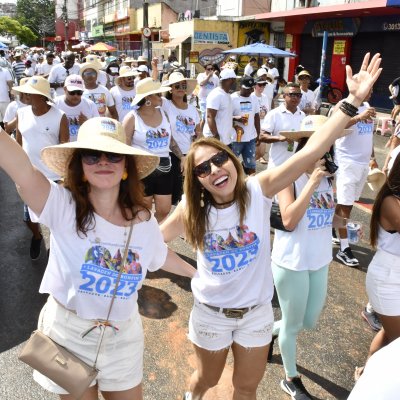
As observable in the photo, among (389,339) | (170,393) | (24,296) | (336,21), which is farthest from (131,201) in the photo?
(336,21)

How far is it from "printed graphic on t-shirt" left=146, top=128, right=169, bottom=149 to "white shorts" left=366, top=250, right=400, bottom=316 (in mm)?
2830

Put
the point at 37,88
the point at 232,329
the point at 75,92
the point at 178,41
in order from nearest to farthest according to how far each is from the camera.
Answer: the point at 232,329, the point at 37,88, the point at 75,92, the point at 178,41

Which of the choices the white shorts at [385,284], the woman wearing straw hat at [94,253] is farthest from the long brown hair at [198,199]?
the white shorts at [385,284]

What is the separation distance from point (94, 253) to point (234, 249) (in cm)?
76

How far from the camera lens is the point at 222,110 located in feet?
22.3

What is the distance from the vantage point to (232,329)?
2418 millimetres

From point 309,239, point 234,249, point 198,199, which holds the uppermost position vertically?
point 198,199

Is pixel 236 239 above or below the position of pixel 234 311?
above

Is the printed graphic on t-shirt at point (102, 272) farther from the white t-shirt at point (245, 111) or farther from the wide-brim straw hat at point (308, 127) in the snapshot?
the white t-shirt at point (245, 111)

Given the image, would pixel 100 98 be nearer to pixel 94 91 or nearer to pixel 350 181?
pixel 94 91

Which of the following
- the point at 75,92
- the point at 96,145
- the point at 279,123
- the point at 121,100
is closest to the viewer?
the point at 96,145

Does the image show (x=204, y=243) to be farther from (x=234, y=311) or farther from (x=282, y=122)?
(x=282, y=122)

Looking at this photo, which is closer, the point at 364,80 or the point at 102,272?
the point at 102,272

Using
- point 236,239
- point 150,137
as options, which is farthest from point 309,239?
point 150,137
